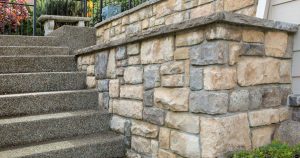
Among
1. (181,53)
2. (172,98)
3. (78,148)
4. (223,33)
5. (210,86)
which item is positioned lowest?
(78,148)

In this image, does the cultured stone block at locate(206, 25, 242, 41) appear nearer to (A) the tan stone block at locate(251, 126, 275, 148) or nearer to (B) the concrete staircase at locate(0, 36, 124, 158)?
(A) the tan stone block at locate(251, 126, 275, 148)

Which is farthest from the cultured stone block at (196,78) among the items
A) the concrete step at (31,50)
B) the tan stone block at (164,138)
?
the concrete step at (31,50)

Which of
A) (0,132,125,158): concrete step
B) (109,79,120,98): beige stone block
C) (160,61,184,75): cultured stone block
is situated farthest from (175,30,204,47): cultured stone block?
(0,132,125,158): concrete step

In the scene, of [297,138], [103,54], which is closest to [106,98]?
[103,54]

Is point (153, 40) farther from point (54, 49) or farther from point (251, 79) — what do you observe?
point (54, 49)

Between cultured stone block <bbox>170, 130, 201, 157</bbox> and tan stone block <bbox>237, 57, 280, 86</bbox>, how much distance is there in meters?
0.47

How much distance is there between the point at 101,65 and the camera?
10.3ft

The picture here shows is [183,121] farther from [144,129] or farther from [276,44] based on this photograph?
[276,44]

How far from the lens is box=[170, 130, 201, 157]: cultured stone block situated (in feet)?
6.09

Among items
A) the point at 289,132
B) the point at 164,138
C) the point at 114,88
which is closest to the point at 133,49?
the point at 114,88

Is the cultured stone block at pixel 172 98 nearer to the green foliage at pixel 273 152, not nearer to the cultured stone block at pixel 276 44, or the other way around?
the green foliage at pixel 273 152

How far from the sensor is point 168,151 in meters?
2.12

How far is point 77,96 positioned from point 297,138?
82.3 inches

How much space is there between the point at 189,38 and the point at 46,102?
167cm
